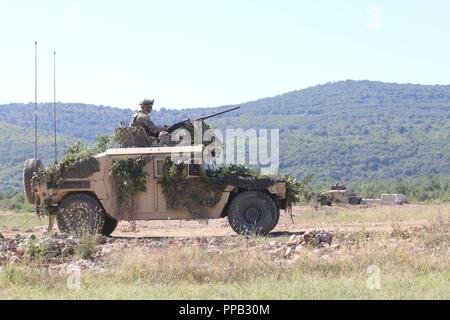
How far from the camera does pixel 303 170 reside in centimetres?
7450

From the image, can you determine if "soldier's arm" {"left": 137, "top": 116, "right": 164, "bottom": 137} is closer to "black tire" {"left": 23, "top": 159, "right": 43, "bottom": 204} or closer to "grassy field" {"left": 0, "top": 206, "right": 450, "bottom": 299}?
"black tire" {"left": 23, "top": 159, "right": 43, "bottom": 204}

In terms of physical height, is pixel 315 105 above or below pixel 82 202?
above

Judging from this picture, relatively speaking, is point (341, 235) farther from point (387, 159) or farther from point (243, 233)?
point (387, 159)

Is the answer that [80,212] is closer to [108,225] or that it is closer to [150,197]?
[108,225]

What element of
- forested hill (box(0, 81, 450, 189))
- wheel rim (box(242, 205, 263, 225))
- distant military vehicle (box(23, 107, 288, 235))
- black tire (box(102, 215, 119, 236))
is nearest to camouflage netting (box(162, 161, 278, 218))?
distant military vehicle (box(23, 107, 288, 235))

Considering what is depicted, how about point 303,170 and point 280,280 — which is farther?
point 303,170

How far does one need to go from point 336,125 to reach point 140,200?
326 feet

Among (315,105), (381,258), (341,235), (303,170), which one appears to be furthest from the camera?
(315,105)

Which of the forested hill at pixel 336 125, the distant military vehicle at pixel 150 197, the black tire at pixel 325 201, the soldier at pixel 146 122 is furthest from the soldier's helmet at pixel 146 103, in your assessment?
the forested hill at pixel 336 125

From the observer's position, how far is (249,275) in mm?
11070

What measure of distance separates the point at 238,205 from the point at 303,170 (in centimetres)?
5762

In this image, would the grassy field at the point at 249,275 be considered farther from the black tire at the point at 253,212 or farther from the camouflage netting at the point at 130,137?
the camouflage netting at the point at 130,137

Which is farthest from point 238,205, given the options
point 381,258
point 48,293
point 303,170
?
point 303,170

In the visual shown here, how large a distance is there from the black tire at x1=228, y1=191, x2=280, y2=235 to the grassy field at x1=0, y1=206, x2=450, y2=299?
151 inches
